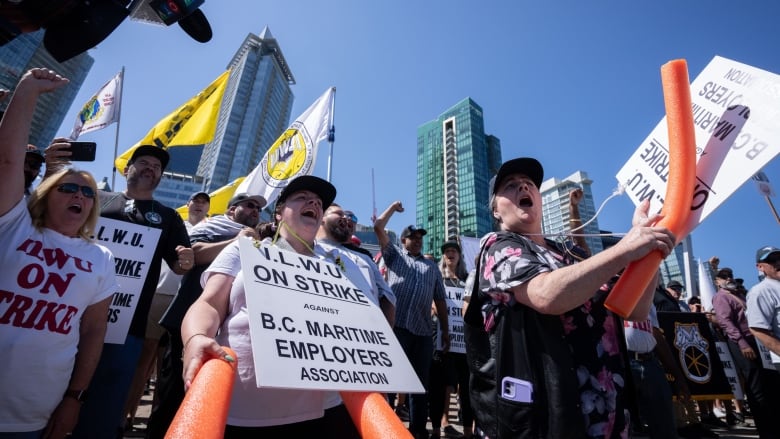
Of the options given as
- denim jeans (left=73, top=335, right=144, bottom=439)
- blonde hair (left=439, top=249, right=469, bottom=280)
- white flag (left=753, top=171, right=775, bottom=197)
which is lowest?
denim jeans (left=73, top=335, right=144, bottom=439)

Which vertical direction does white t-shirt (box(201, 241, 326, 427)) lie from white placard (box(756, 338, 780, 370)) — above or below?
below

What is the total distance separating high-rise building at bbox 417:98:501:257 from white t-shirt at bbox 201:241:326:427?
2904 inches

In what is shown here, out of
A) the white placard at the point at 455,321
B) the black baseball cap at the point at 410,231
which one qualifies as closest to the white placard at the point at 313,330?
the black baseball cap at the point at 410,231

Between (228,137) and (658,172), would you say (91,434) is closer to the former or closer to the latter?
(658,172)

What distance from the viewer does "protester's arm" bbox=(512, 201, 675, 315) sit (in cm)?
129

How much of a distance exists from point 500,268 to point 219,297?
1213 mm

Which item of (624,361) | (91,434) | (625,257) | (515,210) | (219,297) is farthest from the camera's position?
(91,434)

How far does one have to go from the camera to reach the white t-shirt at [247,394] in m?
1.42

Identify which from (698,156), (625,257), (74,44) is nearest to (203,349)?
(625,257)

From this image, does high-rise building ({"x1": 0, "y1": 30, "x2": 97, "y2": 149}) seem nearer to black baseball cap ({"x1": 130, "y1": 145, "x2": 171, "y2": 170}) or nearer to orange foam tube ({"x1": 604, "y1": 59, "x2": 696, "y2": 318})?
black baseball cap ({"x1": 130, "y1": 145, "x2": 171, "y2": 170})

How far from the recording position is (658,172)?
1953 mm

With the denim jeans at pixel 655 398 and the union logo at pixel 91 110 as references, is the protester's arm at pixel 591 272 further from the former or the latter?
the union logo at pixel 91 110

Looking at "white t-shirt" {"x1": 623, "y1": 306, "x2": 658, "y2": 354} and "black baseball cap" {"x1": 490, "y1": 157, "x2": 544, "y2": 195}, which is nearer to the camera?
"black baseball cap" {"x1": 490, "y1": 157, "x2": 544, "y2": 195}

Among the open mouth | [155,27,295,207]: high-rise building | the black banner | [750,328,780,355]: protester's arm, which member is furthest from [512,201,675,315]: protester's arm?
[155,27,295,207]: high-rise building
